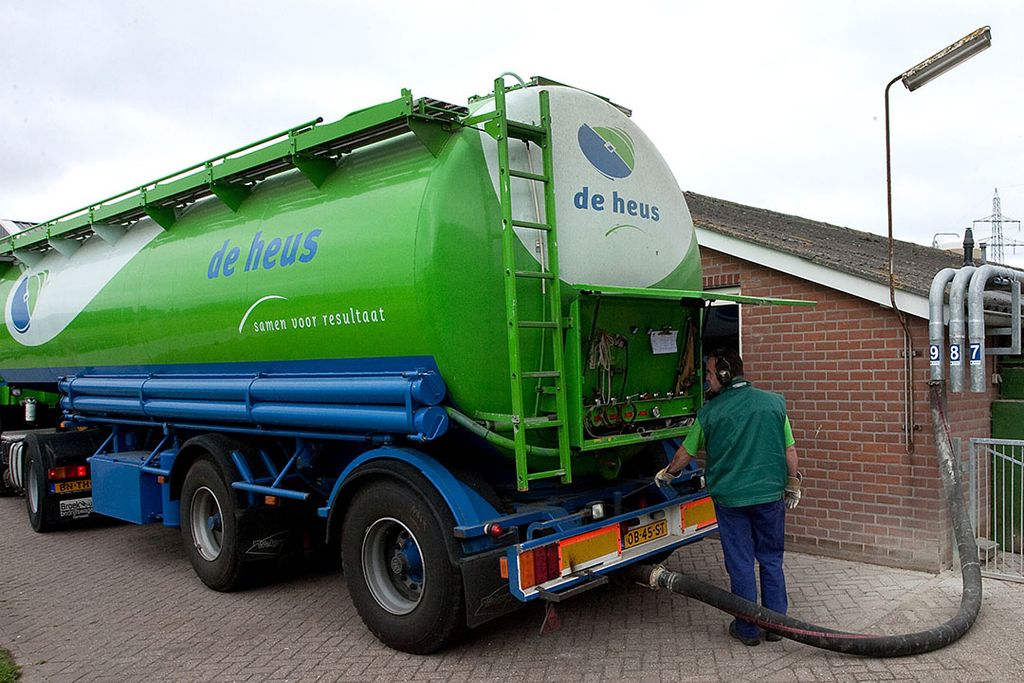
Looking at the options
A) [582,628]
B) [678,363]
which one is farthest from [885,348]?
[582,628]

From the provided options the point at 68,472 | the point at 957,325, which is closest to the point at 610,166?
the point at 957,325

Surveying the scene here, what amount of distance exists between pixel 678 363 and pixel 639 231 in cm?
98

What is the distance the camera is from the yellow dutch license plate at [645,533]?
16.2 feet

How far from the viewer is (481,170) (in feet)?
15.0

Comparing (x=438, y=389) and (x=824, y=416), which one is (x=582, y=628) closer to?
(x=438, y=389)

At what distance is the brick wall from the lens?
236 inches

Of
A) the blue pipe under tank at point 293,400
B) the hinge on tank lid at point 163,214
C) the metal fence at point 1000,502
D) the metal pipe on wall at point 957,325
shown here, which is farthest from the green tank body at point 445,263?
the metal fence at point 1000,502

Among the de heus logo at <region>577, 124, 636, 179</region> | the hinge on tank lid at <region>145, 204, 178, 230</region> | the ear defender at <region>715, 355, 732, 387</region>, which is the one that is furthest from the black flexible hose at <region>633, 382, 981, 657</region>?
the hinge on tank lid at <region>145, 204, 178, 230</region>

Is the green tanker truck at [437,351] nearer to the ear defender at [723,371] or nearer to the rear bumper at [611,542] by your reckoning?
the rear bumper at [611,542]

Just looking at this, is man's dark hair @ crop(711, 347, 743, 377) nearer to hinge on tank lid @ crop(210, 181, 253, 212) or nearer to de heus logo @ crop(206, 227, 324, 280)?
de heus logo @ crop(206, 227, 324, 280)

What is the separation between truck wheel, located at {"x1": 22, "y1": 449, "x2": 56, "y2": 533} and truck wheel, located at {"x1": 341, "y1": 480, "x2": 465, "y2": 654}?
5.29m

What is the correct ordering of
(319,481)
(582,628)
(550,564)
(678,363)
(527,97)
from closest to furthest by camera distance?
(550,564), (527,97), (582,628), (678,363), (319,481)

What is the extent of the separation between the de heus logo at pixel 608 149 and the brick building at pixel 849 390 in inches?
83.3

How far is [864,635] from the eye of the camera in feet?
14.4
